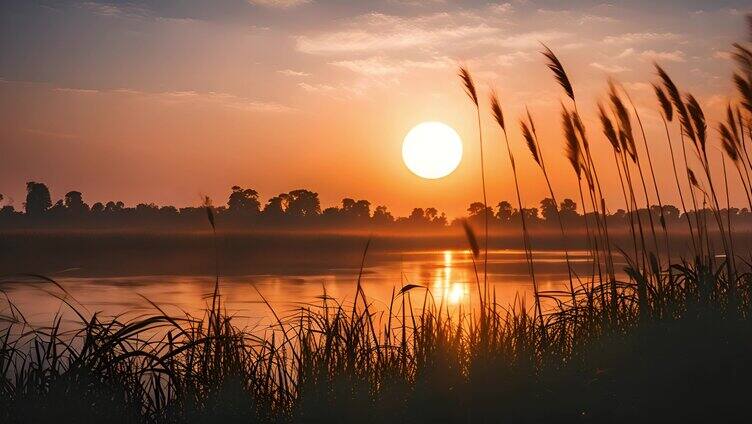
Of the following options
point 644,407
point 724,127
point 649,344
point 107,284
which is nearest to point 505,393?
point 644,407

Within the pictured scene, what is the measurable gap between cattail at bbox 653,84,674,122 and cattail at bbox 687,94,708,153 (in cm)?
14

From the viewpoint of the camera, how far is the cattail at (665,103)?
6.19m

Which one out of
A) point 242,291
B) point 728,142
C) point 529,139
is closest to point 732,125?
point 728,142

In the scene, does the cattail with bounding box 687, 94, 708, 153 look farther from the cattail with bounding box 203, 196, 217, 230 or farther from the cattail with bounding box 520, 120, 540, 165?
the cattail with bounding box 203, 196, 217, 230

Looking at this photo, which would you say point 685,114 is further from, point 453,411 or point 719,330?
point 453,411

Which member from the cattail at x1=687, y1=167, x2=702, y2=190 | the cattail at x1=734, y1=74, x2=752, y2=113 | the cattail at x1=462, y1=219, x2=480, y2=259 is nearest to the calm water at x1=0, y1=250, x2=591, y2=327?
the cattail at x1=687, y1=167, x2=702, y2=190

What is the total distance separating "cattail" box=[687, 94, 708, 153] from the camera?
6.11 m

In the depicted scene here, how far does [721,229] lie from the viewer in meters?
6.37

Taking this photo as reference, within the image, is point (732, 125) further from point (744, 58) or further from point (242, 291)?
point (242, 291)

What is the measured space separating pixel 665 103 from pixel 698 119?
0.28m

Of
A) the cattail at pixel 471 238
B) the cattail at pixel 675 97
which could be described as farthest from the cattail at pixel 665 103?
the cattail at pixel 471 238

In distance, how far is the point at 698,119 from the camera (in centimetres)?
610

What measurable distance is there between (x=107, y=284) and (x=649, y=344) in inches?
619

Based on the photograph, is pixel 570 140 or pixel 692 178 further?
pixel 692 178
